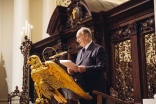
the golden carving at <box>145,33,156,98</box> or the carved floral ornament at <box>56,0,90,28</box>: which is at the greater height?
the carved floral ornament at <box>56,0,90,28</box>

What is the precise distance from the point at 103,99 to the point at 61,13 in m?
4.53

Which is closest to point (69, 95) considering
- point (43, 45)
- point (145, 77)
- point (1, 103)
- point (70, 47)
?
point (145, 77)

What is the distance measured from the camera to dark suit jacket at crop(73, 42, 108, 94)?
2.72 meters

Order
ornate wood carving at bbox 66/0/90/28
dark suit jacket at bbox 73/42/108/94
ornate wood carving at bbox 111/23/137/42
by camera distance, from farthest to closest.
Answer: ornate wood carving at bbox 66/0/90/28 < ornate wood carving at bbox 111/23/137/42 < dark suit jacket at bbox 73/42/108/94

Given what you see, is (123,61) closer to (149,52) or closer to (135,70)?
(135,70)

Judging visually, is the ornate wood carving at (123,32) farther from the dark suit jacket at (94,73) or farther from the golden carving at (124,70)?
the dark suit jacket at (94,73)

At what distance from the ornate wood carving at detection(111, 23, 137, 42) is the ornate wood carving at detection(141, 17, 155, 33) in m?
0.14

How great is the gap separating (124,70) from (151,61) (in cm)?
61

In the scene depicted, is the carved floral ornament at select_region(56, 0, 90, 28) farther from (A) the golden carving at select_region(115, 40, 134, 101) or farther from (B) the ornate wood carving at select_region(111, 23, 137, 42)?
(A) the golden carving at select_region(115, 40, 134, 101)

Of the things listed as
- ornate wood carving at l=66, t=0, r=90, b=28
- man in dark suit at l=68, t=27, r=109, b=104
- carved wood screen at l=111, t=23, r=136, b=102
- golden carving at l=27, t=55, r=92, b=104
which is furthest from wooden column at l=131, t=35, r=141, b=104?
golden carving at l=27, t=55, r=92, b=104

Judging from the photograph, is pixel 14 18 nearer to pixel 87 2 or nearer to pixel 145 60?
pixel 87 2

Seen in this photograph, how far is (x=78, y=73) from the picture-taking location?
9.11 feet

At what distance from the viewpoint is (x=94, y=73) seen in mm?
2734

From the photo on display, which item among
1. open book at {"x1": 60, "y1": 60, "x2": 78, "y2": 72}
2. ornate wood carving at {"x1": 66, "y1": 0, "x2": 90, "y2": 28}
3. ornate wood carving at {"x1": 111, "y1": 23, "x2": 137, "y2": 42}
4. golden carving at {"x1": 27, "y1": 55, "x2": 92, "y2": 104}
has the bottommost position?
golden carving at {"x1": 27, "y1": 55, "x2": 92, "y2": 104}
